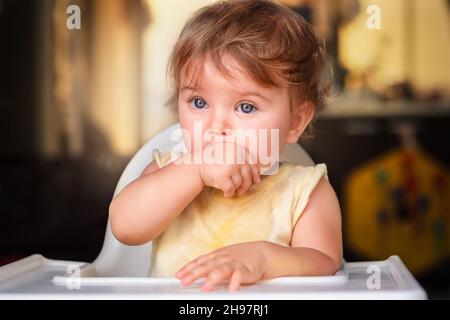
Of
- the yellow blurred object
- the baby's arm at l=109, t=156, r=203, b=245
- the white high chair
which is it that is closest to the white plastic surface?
the white high chair

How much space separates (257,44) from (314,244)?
0.81ft

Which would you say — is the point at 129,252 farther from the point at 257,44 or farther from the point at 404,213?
the point at 404,213

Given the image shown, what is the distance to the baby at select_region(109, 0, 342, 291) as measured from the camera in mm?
825

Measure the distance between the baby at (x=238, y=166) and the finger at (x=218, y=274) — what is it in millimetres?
79

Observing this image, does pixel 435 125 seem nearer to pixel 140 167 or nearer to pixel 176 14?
pixel 176 14

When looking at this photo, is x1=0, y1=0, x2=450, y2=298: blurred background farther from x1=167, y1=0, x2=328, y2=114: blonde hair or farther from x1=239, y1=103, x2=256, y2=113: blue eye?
x1=239, y1=103, x2=256, y2=113: blue eye

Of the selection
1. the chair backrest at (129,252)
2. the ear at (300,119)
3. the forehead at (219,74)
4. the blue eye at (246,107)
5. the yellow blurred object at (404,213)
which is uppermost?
the forehead at (219,74)

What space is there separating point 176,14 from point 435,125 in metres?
1.25

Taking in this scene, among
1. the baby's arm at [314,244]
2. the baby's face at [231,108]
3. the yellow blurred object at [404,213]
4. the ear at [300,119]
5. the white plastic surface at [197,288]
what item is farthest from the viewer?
the yellow blurred object at [404,213]

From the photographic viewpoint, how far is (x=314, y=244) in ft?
2.78

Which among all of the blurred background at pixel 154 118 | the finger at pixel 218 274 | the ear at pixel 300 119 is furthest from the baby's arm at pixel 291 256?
the blurred background at pixel 154 118

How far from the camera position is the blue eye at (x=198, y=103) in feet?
2.88

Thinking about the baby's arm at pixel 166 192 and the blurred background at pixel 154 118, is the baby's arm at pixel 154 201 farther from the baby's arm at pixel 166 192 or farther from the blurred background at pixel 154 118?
the blurred background at pixel 154 118
